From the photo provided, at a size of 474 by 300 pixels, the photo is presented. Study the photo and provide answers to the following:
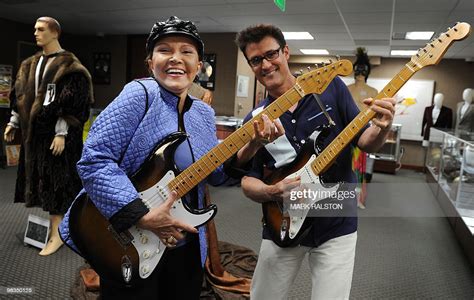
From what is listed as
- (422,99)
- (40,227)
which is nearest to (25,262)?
(40,227)

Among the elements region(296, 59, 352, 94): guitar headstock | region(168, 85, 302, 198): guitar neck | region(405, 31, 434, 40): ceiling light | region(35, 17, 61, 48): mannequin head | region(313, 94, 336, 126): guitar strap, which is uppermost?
region(405, 31, 434, 40): ceiling light

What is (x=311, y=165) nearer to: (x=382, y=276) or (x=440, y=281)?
(x=382, y=276)

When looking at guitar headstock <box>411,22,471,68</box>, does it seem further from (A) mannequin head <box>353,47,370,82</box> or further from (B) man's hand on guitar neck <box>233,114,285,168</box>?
(A) mannequin head <box>353,47,370,82</box>

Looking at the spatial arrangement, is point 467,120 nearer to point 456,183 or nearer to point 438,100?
point 438,100

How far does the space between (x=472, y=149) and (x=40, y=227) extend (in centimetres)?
413

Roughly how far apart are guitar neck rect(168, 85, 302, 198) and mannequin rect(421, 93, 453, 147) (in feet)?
24.7

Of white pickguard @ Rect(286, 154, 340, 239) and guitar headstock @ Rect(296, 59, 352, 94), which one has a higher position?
guitar headstock @ Rect(296, 59, 352, 94)

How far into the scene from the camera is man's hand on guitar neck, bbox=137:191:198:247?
3.50 ft

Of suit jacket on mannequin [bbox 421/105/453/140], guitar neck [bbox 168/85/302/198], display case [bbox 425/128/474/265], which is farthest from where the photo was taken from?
suit jacket on mannequin [bbox 421/105/453/140]

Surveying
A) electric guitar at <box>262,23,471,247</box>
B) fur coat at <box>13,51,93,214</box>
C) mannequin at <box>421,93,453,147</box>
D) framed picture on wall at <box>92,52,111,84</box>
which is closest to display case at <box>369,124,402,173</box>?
mannequin at <box>421,93,453,147</box>

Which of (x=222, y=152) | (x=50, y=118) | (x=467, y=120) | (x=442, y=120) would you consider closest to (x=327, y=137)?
(x=222, y=152)

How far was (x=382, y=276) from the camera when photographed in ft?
9.41

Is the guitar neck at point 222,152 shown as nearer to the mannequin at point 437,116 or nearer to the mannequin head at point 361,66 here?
the mannequin head at point 361,66

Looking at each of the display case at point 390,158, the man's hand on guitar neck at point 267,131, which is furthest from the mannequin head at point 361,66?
the display case at point 390,158
